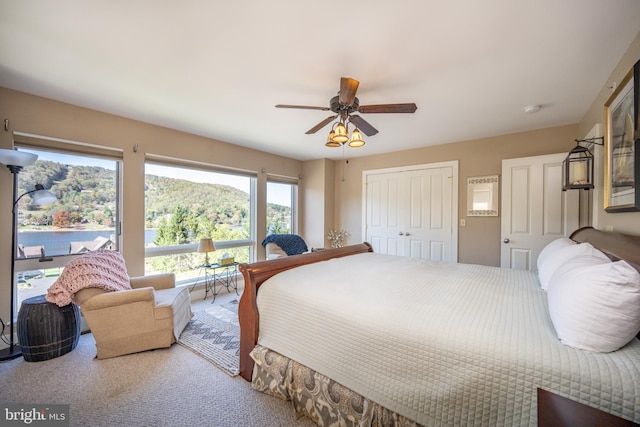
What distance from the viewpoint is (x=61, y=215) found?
2.72 m

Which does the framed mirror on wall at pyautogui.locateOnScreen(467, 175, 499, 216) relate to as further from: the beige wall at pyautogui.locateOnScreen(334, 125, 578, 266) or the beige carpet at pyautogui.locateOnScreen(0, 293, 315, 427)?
the beige carpet at pyautogui.locateOnScreen(0, 293, 315, 427)

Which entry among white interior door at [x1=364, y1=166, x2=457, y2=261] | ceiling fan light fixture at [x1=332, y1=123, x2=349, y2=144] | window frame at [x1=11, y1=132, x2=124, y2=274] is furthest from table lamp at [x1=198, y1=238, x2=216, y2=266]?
white interior door at [x1=364, y1=166, x2=457, y2=261]

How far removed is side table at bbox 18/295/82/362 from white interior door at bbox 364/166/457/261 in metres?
4.32

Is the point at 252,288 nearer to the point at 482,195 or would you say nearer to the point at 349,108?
the point at 349,108

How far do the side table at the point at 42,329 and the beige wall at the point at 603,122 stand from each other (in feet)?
14.7

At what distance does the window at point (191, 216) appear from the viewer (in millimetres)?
3418

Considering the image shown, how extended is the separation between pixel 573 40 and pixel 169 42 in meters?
2.76

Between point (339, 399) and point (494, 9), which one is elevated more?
point (494, 9)

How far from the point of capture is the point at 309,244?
5477 mm

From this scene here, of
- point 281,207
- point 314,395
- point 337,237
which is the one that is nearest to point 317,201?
point 281,207

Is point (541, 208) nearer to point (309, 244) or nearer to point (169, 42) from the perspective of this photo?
point (309, 244)

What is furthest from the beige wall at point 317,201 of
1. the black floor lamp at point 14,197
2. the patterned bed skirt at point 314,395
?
the black floor lamp at point 14,197

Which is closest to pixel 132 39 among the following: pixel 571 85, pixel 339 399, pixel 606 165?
pixel 339 399

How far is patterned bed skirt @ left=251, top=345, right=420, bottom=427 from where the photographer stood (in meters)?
1.31
